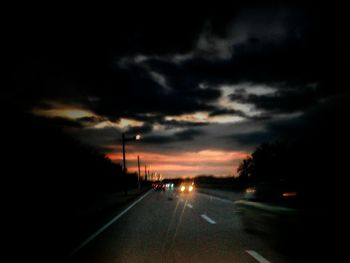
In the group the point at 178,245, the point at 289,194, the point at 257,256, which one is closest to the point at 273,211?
the point at 289,194

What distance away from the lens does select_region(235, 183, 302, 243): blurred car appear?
7.43 m

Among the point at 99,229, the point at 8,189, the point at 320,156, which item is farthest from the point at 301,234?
the point at 320,156

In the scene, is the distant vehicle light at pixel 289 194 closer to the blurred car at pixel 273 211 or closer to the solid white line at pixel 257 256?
the blurred car at pixel 273 211

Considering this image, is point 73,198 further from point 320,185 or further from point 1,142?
point 320,185

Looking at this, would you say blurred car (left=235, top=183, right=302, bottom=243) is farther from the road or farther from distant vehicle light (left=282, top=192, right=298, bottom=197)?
the road

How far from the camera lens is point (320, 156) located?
218ft

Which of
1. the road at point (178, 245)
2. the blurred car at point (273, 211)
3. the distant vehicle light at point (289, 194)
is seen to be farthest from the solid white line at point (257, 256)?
the distant vehicle light at point (289, 194)

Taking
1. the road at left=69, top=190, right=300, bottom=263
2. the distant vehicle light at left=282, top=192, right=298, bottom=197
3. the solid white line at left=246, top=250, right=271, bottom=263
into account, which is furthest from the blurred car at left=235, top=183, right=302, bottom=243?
the solid white line at left=246, top=250, right=271, bottom=263

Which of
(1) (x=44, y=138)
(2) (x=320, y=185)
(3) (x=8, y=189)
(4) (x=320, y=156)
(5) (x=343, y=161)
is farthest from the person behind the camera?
(4) (x=320, y=156)

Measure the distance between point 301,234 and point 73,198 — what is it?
3132 cm

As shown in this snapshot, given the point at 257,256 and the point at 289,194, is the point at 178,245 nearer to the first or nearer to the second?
the point at 257,256

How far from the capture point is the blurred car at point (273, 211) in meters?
7.43

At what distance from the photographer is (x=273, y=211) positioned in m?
8.40

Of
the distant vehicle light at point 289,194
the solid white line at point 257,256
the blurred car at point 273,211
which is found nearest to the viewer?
the solid white line at point 257,256
